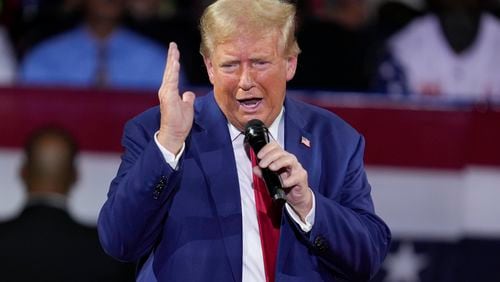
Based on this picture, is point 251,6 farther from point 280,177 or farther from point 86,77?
point 86,77

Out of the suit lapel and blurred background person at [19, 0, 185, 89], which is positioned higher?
the suit lapel

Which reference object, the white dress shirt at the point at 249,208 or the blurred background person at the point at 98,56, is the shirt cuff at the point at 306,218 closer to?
the white dress shirt at the point at 249,208

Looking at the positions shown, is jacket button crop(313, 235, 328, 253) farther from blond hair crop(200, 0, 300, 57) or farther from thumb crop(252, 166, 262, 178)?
blond hair crop(200, 0, 300, 57)

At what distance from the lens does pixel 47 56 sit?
5.84 meters

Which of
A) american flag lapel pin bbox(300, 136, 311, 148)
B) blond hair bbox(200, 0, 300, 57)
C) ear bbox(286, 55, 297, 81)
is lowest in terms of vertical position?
american flag lapel pin bbox(300, 136, 311, 148)

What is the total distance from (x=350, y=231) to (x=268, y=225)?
0.18m

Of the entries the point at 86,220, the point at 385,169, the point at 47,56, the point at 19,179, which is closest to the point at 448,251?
the point at 385,169

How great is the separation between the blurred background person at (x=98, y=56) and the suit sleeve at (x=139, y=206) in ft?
9.96

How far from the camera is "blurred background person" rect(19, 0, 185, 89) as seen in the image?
5750 millimetres


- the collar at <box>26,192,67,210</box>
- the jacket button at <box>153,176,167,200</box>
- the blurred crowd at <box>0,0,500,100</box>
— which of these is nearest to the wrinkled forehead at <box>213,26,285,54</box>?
the jacket button at <box>153,176,167,200</box>

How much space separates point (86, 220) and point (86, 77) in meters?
1.16

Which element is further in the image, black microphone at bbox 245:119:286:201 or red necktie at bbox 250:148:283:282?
red necktie at bbox 250:148:283:282

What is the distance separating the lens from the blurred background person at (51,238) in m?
4.25

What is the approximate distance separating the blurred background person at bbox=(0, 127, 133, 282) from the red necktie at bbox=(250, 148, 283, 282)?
1664mm
